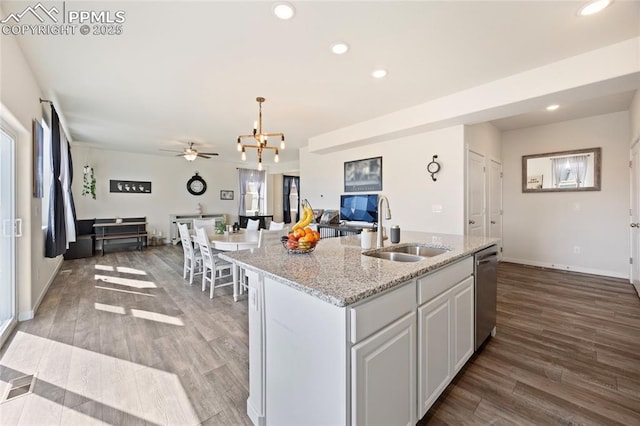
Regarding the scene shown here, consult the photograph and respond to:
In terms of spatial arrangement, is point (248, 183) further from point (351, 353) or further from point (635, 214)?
point (635, 214)

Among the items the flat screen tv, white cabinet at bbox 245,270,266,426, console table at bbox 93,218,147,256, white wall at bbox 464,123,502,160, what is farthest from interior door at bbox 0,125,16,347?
white wall at bbox 464,123,502,160

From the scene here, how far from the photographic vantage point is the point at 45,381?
1.86m

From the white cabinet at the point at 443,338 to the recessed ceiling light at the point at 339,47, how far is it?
2.19 m

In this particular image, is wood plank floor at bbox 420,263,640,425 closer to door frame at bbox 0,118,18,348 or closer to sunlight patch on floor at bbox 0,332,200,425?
sunlight patch on floor at bbox 0,332,200,425

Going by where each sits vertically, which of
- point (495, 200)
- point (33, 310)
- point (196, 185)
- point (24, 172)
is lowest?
point (33, 310)

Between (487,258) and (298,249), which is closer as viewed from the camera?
(298,249)

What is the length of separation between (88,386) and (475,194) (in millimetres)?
5049

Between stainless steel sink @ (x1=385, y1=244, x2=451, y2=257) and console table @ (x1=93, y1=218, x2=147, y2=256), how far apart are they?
701cm

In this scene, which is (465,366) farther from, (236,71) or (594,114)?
(594,114)

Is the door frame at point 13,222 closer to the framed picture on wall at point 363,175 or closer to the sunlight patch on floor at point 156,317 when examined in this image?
the sunlight patch on floor at point 156,317

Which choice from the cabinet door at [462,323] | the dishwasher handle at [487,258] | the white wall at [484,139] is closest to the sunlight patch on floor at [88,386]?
the cabinet door at [462,323]

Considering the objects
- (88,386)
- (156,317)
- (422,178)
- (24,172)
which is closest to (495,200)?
(422,178)

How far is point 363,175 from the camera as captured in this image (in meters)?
5.18

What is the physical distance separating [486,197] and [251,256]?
4.61m
